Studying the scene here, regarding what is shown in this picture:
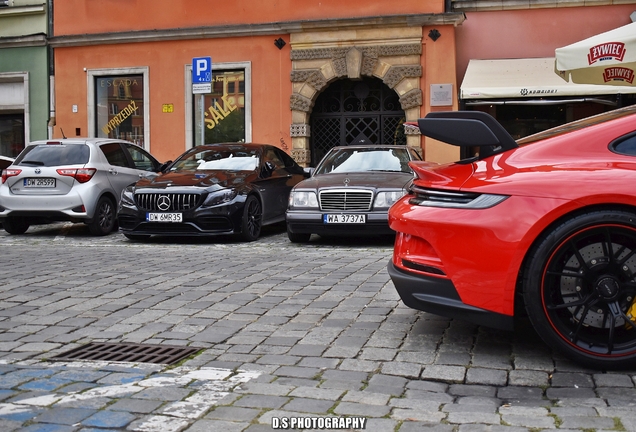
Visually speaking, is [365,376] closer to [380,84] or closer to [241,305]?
[241,305]

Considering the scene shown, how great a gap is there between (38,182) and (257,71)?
26.2 ft

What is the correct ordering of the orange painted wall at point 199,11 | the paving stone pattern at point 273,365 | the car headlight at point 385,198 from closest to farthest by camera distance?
the paving stone pattern at point 273,365 → the car headlight at point 385,198 → the orange painted wall at point 199,11

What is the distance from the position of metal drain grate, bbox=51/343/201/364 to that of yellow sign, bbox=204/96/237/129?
15436 mm

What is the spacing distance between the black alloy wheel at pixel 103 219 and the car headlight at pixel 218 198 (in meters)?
2.52

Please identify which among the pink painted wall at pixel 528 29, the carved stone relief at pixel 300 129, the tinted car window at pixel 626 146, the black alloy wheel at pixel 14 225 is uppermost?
the pink painted wall at pixel 528 29

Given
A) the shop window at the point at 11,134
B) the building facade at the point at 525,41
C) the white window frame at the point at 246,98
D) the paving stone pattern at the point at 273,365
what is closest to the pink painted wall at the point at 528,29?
the building facade at the point at 525,41

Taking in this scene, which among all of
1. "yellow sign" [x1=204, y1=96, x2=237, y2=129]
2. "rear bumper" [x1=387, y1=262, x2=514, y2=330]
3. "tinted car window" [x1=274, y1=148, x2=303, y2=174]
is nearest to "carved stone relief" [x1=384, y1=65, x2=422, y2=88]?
"yellow sign" [x1=204, y1=96, x2=237, y2=129]

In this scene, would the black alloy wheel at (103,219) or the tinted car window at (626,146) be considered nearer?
the tinted car window at (626,146)

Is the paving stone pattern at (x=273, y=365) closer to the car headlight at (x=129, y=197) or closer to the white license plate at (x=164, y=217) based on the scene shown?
the white license plate at (x=164, y=217)

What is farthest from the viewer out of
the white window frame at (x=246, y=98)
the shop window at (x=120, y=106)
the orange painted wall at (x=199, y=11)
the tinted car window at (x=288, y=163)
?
the shop window at (x=120, y=106)

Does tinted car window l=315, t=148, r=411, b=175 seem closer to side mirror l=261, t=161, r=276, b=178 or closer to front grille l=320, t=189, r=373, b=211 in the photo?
side mirror l=261, t=161, r=276, b=178

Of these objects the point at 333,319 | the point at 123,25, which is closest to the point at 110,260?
the point at 333,319

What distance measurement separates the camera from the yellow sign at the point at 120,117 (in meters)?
20.9

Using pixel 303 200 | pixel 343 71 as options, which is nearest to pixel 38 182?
pixel 303 200
